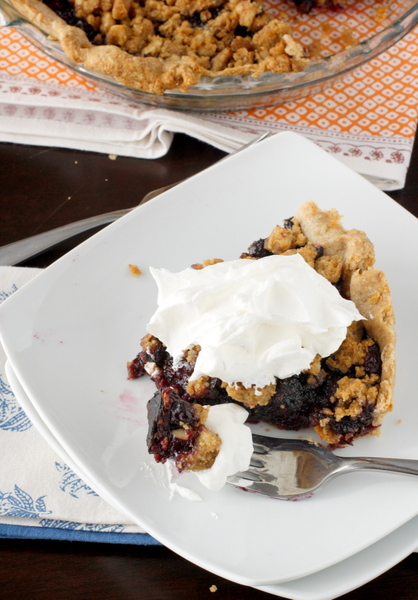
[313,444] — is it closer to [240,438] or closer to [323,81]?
[240,438]

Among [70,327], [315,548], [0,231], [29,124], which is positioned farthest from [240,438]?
[29,124]

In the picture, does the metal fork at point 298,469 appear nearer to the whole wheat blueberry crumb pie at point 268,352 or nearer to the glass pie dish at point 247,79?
the whole wheat blueberry crumb pie at point 268,352

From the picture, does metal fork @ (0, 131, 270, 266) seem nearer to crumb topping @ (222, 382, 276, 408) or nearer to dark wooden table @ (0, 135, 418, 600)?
dark wooden table @ (0, 135, 418, 600)

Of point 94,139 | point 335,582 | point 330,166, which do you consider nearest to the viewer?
point 335,582

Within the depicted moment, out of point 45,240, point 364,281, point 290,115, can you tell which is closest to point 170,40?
point 290,115

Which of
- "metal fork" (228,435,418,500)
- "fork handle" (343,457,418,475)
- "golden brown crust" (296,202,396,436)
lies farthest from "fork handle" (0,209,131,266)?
"fork handle" (343,457,418,475)

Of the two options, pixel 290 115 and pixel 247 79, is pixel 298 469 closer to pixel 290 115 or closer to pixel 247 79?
pixel 247 79

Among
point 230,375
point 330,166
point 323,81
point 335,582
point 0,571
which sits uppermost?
point 323,81
